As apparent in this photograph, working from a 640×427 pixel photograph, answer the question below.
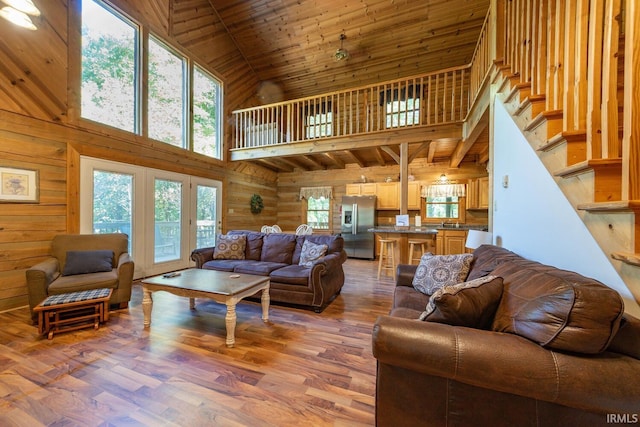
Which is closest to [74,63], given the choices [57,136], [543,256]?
[57,136]

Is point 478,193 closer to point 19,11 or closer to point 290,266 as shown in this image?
point 290,266

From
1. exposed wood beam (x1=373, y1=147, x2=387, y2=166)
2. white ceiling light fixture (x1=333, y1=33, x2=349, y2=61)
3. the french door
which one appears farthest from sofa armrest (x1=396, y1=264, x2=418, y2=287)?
white ceiling light fixture (x1=333, y1=33, x2=349, y2=61)

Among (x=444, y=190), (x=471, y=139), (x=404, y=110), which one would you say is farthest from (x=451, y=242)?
(x=404, y=110)

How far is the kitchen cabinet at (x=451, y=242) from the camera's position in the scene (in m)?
5.45

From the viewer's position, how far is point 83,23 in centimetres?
346

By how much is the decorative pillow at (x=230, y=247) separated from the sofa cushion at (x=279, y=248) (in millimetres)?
326

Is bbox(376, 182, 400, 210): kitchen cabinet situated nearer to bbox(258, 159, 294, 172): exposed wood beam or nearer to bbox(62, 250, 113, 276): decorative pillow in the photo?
bbox(258, 159, 294, 172): exposed wood beam

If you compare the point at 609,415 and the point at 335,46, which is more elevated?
the point at 335,46

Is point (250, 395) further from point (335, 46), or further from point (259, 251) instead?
point (335, 46)

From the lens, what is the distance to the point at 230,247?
146 inches

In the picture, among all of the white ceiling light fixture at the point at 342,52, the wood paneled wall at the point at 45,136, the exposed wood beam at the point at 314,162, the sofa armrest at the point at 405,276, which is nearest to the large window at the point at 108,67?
the wood paneled wall at the point at 45,136

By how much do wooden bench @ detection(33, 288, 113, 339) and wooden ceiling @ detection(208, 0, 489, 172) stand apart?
4.40 m

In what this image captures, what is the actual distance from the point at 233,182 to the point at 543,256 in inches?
238

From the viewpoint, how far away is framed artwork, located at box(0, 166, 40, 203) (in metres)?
2.79
